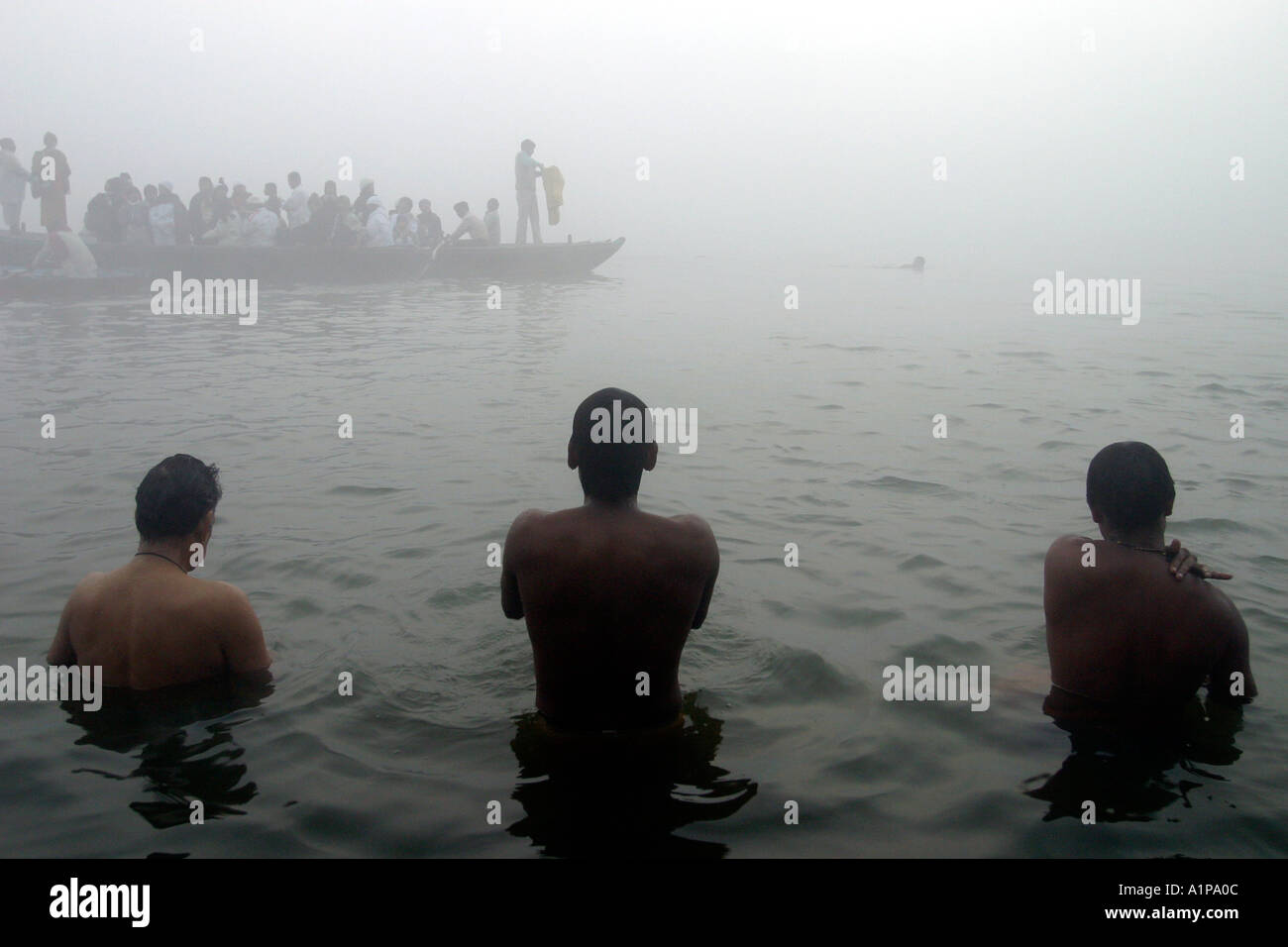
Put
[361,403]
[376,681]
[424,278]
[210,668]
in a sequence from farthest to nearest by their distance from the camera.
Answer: [424,278] < [361,403] < [376,681] < [210,668]

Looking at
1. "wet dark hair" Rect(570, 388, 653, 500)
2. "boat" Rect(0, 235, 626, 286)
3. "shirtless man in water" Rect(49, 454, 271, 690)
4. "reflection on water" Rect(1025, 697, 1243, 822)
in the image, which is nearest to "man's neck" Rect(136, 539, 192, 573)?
"shirtless man in water" Rect(49, 454, 271, 690)

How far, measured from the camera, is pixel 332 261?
82.1 ft

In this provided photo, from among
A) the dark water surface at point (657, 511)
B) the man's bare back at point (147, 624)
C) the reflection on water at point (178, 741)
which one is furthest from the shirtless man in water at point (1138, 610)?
the man's bare back at point (147, 624)

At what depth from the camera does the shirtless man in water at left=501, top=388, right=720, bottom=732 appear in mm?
3404

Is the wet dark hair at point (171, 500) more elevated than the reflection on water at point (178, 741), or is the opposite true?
the wet dark hair at point (171, 500)

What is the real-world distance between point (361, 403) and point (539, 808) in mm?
8646

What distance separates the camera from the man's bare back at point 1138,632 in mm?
3645

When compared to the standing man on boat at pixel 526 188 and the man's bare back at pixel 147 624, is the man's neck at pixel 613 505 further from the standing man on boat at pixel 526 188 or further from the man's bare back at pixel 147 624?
the standing man on boat at pixel 526 188

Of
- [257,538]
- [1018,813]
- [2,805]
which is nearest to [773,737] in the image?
[1018,813]

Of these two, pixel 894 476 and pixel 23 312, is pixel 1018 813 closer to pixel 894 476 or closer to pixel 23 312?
pixel 894 476

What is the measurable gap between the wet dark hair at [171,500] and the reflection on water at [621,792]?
5.09ft

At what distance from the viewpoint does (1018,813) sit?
3451mm

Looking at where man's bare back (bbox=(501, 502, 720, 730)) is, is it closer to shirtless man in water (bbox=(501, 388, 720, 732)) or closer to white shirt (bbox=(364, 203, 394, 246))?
shirtless man in water (bbox=(501, 388, 720, 732))

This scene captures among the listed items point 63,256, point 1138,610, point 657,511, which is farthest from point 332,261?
point 1138,610
